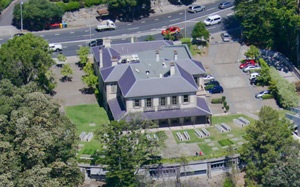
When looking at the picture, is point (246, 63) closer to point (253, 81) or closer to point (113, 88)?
point (253, 81)

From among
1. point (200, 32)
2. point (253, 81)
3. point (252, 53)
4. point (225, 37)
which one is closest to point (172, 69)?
point (253, 81)

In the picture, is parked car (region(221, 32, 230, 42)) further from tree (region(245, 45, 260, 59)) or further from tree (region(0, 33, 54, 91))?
tree (region(0, 33, 54, 91))

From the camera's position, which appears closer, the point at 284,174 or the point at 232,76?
the point at 284,174

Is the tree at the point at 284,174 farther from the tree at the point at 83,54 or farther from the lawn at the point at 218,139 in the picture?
the tree at the point at 83,54

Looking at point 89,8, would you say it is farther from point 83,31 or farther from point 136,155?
point 136,155

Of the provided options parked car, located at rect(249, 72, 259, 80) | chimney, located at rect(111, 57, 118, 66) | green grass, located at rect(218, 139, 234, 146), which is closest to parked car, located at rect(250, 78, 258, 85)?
parked car, located at rect(249, 72, 259, 80)

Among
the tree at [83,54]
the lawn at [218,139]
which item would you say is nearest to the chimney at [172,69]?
the lawn at [218,139]
